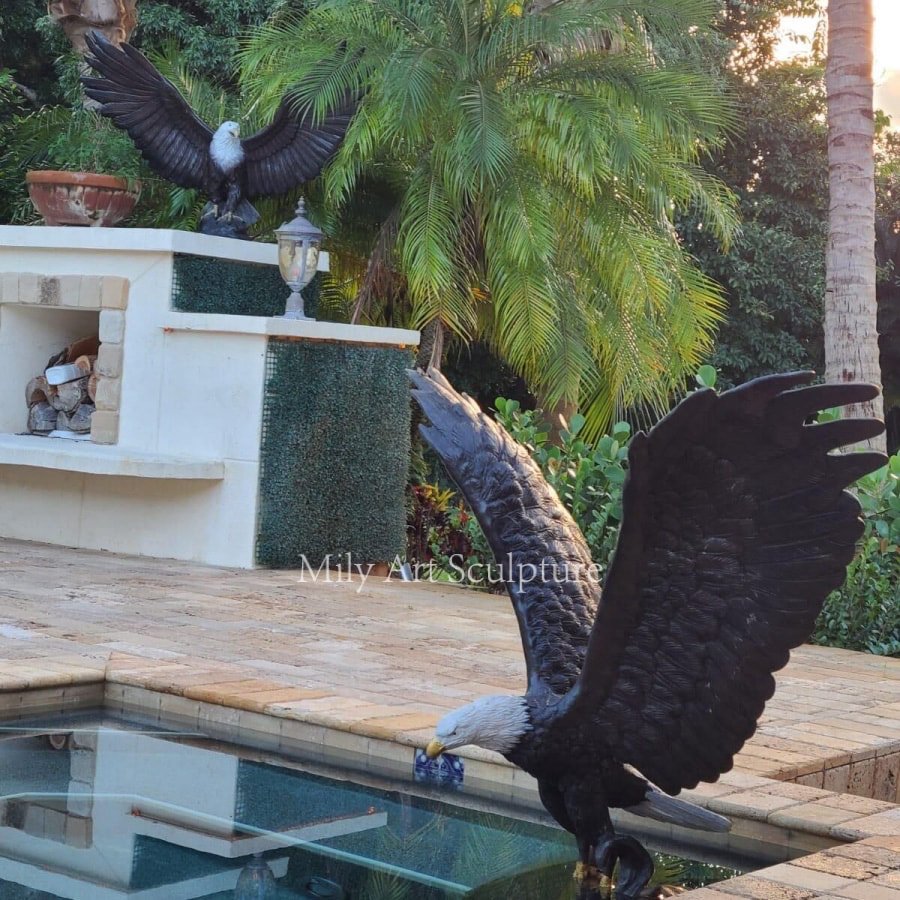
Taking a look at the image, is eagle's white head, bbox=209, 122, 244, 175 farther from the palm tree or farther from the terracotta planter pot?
the terracotta planter pot

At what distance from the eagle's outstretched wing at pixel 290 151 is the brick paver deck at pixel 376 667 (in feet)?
9.81

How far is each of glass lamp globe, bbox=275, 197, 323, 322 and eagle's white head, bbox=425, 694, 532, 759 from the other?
6414mm

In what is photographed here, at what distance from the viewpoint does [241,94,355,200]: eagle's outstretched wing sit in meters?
10.2

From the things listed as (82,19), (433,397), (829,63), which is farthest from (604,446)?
(82,19)

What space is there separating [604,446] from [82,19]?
26.1 ft

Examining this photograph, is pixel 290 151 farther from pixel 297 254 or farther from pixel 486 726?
pixel 486 726

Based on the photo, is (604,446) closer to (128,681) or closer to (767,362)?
(128,681)

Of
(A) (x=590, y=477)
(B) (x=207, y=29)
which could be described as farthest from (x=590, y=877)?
(B) (x=207, y=29)

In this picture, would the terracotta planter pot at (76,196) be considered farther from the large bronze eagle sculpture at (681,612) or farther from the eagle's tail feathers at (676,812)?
the eagle's tail feathers at (676,812)

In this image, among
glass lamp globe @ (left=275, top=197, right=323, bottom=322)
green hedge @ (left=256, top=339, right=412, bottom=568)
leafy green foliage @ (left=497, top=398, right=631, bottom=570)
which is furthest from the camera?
glass lamp globe @ (left=275, top=197, right=323, bottom=322)

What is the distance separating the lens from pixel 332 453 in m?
9.51

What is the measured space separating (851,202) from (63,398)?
577 cm

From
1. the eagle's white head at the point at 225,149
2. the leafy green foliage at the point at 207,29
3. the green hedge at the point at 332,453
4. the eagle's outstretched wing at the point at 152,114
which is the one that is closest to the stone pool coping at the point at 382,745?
the green hedge at the point at 332,453

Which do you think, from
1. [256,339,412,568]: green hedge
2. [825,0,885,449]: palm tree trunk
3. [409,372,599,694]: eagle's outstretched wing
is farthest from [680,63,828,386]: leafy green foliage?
[409,372,599,694]: eagle's outstretched wing
